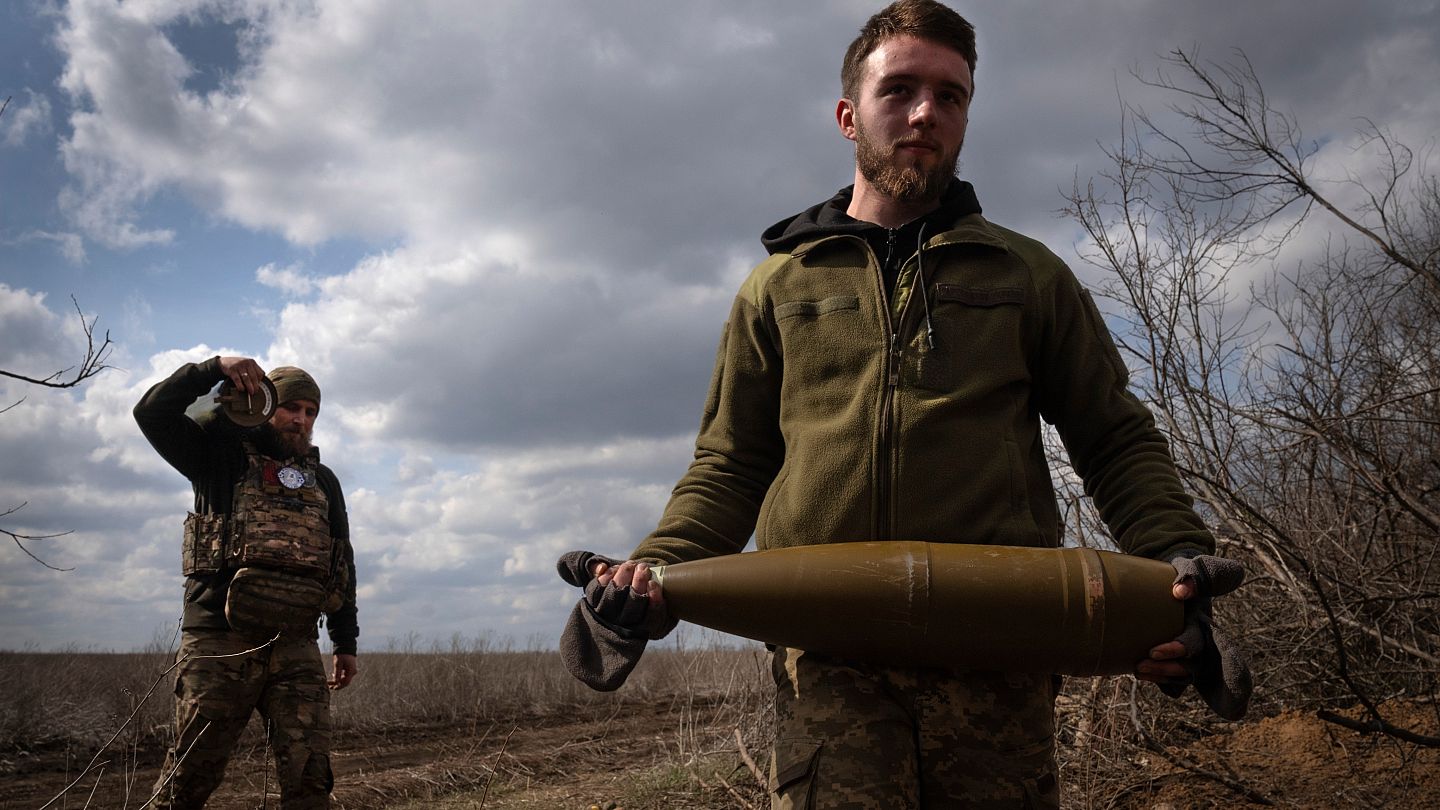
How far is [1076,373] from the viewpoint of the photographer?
2.66 m

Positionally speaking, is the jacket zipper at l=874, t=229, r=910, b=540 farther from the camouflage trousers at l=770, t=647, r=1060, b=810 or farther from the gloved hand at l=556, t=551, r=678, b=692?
the gloved hand at l=556, t=551, r=678, b=692

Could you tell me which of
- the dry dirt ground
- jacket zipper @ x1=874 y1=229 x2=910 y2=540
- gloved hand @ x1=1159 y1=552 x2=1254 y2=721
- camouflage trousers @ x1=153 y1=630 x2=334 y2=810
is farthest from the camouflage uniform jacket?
gloved hand @ x1=1159 y1=552 x2=1254 y2=721

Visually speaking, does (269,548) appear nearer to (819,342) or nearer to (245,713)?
(245,713)

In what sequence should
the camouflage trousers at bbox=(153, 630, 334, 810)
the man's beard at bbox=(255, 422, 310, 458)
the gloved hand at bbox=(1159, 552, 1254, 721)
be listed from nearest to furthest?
the gloved hand at bbox=(1159, 552, 1254, 721) → the camouflage trousers at bbox=(153, 630, 334, 810) → the man's beard at bbox=(255, 422, 310, 458)

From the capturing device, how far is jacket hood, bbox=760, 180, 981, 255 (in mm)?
2717

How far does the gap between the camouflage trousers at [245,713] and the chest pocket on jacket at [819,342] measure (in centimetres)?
353

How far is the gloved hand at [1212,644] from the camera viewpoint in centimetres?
214

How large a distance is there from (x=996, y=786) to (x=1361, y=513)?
540 cm

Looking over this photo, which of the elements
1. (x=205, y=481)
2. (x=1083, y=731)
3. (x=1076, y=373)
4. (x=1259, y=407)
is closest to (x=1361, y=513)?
(x=1259, y=407)

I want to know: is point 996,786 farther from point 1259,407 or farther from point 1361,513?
point 1361,513

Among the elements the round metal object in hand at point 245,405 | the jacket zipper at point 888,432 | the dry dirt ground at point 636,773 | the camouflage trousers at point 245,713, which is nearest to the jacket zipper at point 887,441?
the jacket zipper at point 888,432

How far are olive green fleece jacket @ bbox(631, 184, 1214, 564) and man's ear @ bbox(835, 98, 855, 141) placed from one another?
1.20ft

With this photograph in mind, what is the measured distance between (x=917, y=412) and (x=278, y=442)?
13.8ft

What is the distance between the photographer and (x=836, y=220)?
2771mm
